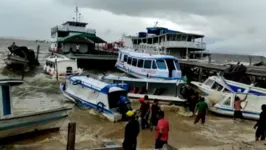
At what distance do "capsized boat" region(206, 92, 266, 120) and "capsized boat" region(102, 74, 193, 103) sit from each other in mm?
1823

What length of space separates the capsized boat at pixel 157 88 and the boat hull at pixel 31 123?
23.2ft

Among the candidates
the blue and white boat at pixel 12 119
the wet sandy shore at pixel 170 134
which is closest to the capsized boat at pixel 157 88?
the wet sandy shore at pixel 170 134

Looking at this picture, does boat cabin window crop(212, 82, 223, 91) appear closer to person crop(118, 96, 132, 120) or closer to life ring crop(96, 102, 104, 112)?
person crop(118, 96, 132, 120)

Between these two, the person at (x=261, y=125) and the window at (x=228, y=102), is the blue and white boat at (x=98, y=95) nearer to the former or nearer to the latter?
the window at (x=228, y=102)

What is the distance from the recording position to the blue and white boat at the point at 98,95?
17.7m

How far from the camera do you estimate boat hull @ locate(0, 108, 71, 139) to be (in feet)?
42.7

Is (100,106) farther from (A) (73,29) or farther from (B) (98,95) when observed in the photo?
(A) (73,29)

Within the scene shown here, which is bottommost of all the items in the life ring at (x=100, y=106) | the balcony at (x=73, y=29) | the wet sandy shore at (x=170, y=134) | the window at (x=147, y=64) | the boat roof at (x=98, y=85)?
the wet sandy shore at (x=170, y=134)

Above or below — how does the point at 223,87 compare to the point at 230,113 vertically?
above

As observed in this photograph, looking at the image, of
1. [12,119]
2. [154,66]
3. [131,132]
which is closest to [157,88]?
[154,66]

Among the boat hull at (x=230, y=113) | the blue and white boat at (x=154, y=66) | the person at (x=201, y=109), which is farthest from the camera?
the blue and white boat at (x=154, y=66)

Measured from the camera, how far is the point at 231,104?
19.3m

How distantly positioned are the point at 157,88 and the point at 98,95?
19.2 ft

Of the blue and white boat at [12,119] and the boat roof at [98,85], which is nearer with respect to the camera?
the blue and white boat at [12,119]
